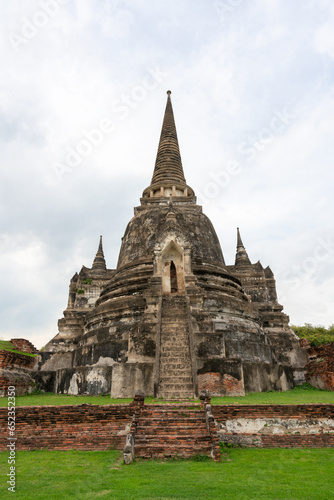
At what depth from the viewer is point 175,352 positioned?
9875 mm

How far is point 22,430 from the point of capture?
667 cm

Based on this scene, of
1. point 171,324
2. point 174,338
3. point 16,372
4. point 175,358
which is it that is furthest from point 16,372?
point 175,358

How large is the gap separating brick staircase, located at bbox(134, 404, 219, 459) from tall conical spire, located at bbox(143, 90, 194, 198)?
607 inches

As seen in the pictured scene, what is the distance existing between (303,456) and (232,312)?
7850 mm

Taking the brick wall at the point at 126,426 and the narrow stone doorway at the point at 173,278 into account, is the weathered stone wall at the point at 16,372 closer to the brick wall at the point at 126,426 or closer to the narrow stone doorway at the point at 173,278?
the brick wall at the point at 126,426

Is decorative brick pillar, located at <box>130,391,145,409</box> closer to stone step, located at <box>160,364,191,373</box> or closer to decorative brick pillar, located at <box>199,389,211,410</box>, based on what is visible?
decorative brick pillar, located at <box>199,389,211,410</box>

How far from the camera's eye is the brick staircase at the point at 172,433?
560cm

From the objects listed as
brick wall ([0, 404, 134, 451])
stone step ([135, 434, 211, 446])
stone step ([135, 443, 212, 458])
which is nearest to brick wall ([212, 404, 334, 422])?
stone step ([135, 434, 211, 446])

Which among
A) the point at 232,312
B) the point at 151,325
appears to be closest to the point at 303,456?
the point at 151,325

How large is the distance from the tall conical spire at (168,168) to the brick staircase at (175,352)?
10061mm

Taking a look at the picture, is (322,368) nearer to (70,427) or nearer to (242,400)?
(242,400)

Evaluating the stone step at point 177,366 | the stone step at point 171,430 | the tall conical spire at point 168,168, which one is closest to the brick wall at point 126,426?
the stone step at point 171,430

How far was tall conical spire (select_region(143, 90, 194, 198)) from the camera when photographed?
20906mm

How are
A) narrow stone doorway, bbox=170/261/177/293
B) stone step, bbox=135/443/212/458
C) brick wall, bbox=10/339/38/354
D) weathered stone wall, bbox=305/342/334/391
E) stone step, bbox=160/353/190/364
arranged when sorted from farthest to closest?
brick wall, bbox=10/339/38/354
narrow stone doorway, bbox=170/261/177/293
weathered stone wall, bbox=305/342/334/391
stone step, bbox=160/353/190/364
stone step, bbox=135/443/212/458
